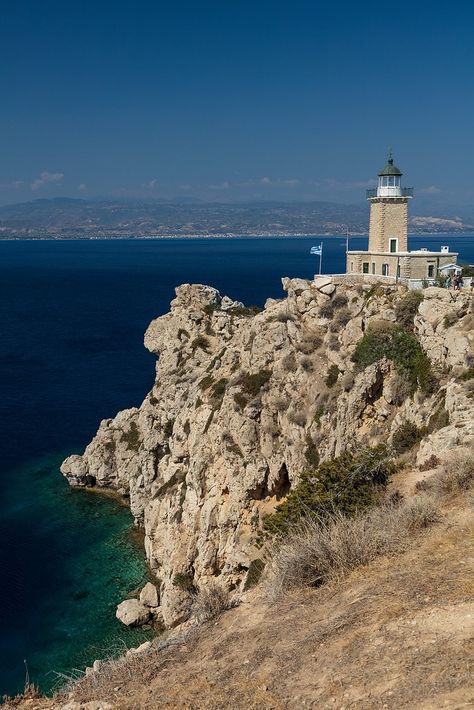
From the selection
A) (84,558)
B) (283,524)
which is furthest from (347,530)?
(84,558)

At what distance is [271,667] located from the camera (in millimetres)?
10781

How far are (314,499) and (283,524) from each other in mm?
1393

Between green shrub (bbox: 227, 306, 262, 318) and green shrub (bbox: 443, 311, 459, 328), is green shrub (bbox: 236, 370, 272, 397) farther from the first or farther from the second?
green shrub (bbox: 227, 306, 262, 318)

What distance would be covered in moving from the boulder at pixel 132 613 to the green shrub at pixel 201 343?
68.5 feet

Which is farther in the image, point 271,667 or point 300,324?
point 300,324

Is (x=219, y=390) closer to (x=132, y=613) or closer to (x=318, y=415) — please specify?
(x=318, y=415)

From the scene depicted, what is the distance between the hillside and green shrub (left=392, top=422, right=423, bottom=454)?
71 millimetres

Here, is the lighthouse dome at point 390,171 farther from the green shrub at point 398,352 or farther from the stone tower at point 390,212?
the green shrub at point 398,352

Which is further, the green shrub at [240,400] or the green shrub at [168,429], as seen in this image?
the green shrub at [168,429]

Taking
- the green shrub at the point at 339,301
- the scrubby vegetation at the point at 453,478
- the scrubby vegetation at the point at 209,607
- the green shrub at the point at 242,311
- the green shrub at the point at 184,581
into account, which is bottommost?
the green shrub at the point at 184,581

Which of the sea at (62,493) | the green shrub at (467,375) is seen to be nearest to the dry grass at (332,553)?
the sea at (62,493)

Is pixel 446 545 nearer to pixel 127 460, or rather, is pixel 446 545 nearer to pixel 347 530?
pixel 347 530

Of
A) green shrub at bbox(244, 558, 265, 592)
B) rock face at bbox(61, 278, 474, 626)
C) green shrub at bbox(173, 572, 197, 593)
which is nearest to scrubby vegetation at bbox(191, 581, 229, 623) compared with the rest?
green shrub at bbox(244, 558, 265, 592)

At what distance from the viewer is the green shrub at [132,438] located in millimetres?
49406
